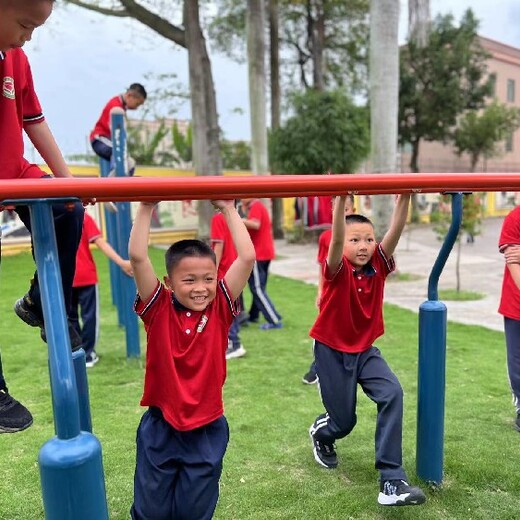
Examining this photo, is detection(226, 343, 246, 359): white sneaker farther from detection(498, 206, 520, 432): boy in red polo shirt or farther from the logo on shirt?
the logo on shirt

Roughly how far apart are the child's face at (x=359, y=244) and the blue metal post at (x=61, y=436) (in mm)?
1580

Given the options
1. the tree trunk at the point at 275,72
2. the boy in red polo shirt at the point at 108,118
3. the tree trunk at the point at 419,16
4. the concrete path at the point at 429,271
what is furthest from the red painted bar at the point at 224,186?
the tree trunk at the point at 275,72

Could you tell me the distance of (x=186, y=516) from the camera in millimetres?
1918

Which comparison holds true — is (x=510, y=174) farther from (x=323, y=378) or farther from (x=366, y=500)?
(x=366, y=500)

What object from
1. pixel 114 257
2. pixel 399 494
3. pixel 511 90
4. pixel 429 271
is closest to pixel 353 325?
pixel 399 494

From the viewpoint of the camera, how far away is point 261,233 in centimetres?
588

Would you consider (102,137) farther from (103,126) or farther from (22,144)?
(22,144)

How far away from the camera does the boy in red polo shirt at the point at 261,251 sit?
18.8ft

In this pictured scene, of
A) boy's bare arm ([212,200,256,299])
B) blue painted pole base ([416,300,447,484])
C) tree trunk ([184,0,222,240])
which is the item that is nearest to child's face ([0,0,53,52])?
boy's bare arm ([212,200,256,299])

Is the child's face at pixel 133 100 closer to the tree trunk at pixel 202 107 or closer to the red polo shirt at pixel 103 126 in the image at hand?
the red polo shirt at pixel 103 126

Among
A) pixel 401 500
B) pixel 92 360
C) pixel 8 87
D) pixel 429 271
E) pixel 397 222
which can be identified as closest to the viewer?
pixel 8 87

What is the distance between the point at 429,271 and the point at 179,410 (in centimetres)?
901

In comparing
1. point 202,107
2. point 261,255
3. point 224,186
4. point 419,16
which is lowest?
point 261,255

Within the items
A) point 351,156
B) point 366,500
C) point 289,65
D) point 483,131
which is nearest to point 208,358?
point 366,500
